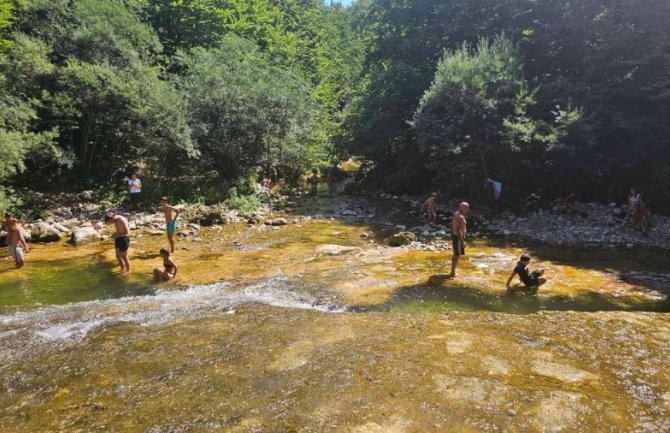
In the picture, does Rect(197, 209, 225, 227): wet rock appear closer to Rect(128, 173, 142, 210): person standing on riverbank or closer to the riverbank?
the riverbank

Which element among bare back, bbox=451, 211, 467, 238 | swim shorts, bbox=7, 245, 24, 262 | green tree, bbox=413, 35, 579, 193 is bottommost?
swim shorts, bbox=7, 245, 24, 262

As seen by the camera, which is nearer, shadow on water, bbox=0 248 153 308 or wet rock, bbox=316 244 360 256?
shadow on water, bbox=0 248 153 308

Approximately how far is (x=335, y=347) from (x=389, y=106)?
20.1 metres

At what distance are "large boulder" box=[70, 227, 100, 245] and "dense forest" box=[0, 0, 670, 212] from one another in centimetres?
255

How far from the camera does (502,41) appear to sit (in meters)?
20.2

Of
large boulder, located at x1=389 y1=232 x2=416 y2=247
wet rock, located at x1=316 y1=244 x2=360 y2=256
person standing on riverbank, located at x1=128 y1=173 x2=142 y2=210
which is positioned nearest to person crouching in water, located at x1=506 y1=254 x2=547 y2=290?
large boulder, located at x1=389 y1=232 x2=416 y2=247

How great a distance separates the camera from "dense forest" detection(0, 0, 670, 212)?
56.8 feet

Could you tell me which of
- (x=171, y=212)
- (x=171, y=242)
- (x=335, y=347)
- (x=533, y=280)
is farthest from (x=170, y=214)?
(x=533, y=280)

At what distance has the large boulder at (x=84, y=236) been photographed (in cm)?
1517

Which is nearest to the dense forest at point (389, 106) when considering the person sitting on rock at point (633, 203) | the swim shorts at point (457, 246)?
the person sitting on rock at point (633, 203)

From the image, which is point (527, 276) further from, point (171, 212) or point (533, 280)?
point (171, 212)

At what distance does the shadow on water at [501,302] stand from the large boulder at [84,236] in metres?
11.1

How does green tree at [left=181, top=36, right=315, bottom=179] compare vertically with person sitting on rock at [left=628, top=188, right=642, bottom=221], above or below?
above

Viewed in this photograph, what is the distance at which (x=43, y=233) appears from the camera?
50.3 feet
